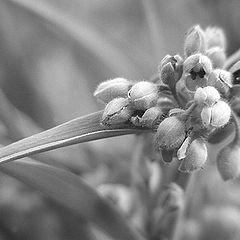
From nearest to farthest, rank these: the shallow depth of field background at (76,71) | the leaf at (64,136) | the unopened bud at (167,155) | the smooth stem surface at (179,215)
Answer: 1. the leaf at (64,136)
2. the unopened bud at (167,155)
3. the smooth stem surface at (179,215)
4. the shallow depth of field background at (76,71)

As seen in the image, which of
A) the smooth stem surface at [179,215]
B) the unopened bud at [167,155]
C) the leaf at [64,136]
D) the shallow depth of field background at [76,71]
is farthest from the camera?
the shallow depth of field background at [76,71]

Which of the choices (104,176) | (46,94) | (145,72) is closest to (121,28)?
(145,72)

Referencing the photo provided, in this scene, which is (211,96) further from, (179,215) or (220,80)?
(179,215)

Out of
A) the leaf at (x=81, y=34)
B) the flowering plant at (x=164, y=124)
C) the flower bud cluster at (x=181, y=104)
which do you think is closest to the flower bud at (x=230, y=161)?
the flowering plant at (x=164, y=124)

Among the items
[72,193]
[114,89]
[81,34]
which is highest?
[81,34]

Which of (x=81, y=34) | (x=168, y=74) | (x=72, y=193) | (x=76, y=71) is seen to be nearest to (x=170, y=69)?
(x=168, y=74)

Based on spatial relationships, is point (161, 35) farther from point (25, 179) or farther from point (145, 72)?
point (25, 179)

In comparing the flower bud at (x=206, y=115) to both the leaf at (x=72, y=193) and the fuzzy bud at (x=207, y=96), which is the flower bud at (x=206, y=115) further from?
the leaf at (x=72, y=193)
